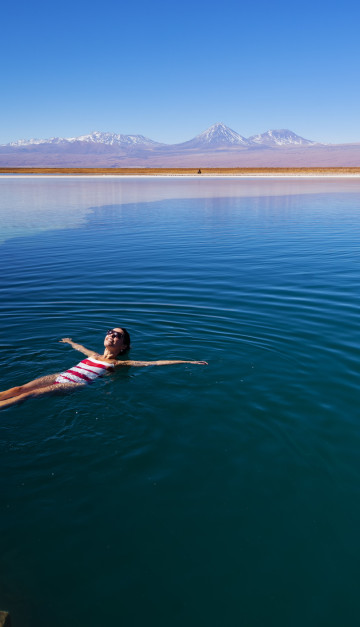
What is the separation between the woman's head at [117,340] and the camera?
900cm

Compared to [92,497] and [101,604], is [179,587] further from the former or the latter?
[92,497]

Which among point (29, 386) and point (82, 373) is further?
point (82, 373)

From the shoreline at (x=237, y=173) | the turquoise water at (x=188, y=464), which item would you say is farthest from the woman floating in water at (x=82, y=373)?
the shoreline at (x=237, y=173)

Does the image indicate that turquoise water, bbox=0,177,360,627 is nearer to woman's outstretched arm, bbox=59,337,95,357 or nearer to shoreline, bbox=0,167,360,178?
woman's outstretched arm, bbox=59,337,95,357

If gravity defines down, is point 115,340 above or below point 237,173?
below

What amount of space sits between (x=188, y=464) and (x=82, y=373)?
9.20 feet

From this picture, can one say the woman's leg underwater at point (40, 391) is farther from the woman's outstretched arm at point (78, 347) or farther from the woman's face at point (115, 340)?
the woman's outstretched arm at point (78, 347)

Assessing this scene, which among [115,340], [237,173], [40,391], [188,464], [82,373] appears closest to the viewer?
[188,464]

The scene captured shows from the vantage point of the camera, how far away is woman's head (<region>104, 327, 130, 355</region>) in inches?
354

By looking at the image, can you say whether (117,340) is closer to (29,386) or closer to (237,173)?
(29,386)

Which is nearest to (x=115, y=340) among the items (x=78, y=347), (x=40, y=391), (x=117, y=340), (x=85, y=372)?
(x=117, y=340)

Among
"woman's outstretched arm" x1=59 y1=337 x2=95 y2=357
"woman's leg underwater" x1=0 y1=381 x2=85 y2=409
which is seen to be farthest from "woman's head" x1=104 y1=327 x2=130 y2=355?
"woman's leg underwater" x1=0 y1=381 x2=85 y2=409

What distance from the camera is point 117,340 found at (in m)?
9.05

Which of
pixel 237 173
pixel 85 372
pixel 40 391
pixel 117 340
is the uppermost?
pixel 237 173
